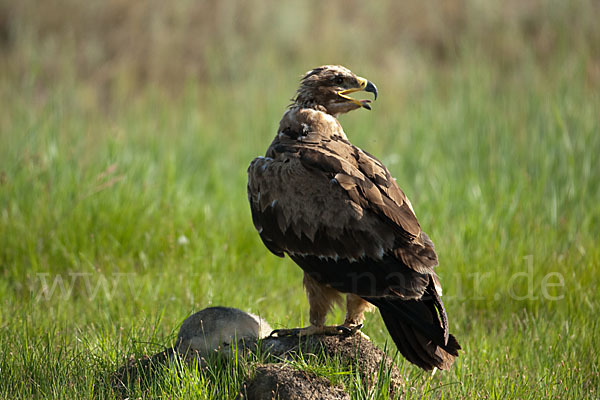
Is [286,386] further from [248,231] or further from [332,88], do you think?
[248,231]

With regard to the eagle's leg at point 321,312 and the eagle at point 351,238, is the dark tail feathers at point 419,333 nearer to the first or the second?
the eagle at point 351,238

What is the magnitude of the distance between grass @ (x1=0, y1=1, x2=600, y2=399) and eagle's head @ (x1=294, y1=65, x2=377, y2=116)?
1.39 metres

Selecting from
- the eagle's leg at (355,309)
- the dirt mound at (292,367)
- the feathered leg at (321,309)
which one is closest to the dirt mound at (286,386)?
the dirt mound at (292,367)

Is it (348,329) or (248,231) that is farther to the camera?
(248,231)

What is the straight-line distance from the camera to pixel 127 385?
3.64 m

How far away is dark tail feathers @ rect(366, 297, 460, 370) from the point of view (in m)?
3.44

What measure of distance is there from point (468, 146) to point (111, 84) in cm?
622

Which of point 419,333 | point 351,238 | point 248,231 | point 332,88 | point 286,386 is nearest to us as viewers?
point 286,386

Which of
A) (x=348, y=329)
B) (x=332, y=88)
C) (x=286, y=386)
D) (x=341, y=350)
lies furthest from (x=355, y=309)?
(x=332, y=88)

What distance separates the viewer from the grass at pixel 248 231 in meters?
4.05

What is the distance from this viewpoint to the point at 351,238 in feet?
11.8

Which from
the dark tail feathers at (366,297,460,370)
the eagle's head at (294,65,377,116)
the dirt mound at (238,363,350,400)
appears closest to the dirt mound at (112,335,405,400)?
the dirt mound at (238,363,350,400)

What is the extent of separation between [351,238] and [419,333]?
0.55 metres

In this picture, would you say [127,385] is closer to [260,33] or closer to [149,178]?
[149,178]
